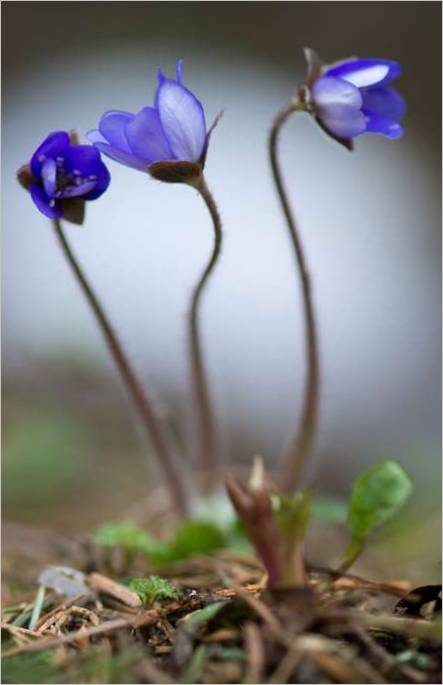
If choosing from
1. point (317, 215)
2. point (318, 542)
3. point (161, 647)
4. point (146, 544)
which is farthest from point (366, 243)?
point (161, 647)

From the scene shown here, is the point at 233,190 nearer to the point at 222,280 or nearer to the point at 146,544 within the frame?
the point at 222,280

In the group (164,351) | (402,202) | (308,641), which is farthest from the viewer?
(402,202)

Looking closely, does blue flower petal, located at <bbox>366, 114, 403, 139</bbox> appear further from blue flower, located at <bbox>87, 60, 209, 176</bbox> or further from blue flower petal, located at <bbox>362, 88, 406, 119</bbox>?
blue flower, located at <bbox>87, 60, 209, 176</bbox>

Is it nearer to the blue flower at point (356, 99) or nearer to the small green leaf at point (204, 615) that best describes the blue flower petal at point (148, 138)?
the blue flower at point (356, 99)

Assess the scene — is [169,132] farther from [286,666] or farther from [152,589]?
[286,666]

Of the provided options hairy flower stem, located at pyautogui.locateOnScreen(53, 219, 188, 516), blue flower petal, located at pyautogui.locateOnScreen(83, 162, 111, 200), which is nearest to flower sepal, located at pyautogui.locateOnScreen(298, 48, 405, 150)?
blue flower petal, located at pyautogui.locateOnScreen(83, 162, 111, 200)
